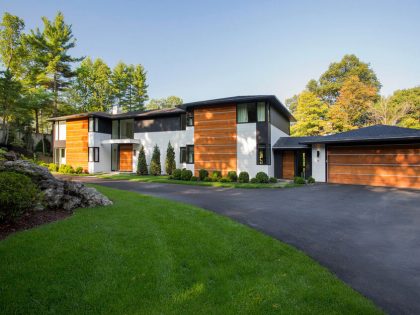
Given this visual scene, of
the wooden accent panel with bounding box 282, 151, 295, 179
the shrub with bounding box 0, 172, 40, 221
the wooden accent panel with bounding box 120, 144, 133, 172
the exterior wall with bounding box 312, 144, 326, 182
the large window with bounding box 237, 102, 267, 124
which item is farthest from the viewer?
the wooden accent panel with bounding box 120, 144, 133, 172

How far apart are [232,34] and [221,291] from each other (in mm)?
17758

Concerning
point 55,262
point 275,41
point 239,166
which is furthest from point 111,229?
point 275,41

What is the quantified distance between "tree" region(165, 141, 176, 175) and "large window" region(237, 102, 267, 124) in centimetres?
735

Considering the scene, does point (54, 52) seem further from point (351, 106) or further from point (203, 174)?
point (351, 106)

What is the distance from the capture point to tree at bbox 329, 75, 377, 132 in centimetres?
3031

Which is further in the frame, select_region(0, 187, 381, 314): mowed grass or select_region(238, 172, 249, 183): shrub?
select_region(238, 172, 249, 183): shrub

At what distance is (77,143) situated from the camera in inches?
1026

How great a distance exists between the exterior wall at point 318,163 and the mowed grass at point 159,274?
1352cm

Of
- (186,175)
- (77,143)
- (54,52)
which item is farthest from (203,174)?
(54,52)

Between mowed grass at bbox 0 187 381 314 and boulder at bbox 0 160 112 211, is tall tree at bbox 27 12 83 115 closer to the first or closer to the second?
boulder at bbox 0 160 112 211

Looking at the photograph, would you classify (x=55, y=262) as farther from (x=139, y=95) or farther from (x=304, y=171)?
(x=139, y=95)

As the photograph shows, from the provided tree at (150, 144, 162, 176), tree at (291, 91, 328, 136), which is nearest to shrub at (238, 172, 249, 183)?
tree at (150, 144, 162, 176)

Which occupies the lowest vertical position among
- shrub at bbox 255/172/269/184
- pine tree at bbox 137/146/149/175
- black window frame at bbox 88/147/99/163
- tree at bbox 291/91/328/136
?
shrub at bbox 255/172/269/184

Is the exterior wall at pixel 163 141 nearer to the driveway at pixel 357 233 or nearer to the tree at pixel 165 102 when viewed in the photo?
the driveway at pixel 357 233
